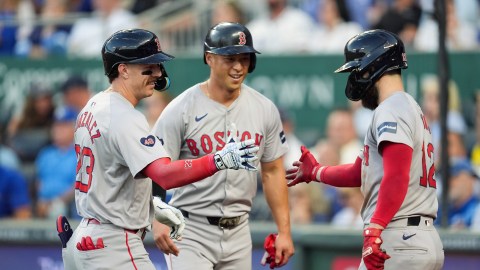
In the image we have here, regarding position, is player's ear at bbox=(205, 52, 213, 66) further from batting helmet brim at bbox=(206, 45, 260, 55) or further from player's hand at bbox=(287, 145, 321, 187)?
player's hand at bbox=(287, 145, 321, 187)

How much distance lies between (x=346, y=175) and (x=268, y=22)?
5.80 m

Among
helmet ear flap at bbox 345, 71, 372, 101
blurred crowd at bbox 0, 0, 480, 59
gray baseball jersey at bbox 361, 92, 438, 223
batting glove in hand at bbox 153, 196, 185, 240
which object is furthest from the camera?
blurred crowd at bbox 0, 0, 480, 59

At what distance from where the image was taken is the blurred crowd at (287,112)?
10023 millimetres

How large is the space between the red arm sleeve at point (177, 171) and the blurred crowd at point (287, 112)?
389 cm

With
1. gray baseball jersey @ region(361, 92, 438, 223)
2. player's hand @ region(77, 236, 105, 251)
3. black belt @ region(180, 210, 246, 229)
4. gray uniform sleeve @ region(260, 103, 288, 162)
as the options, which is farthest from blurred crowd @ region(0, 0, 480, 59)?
player's hand @ region(77, 236, 105, 251)

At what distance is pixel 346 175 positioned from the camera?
637cm

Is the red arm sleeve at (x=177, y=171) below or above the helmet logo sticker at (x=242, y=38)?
below

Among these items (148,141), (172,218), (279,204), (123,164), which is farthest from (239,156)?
(279,204)

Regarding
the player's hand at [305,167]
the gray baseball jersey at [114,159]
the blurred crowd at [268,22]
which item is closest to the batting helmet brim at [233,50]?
the player's hand at [305,167]

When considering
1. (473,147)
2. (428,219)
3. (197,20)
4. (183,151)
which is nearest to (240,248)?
(183,151)

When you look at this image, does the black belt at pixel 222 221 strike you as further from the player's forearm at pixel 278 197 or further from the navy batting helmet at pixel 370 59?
the navy batting helmet at pixel 370 59

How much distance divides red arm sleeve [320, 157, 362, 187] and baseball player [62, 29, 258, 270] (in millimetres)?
975

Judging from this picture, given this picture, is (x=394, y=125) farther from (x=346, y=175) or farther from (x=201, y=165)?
(x=201, y=165)

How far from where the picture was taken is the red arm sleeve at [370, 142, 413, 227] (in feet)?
18.3
